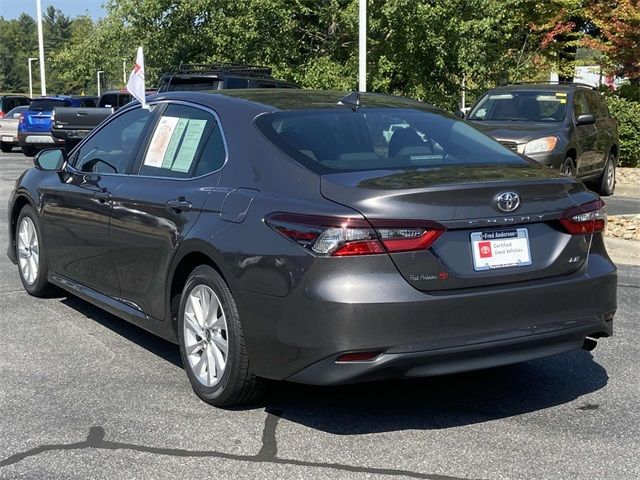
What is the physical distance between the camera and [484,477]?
3600 millimetres

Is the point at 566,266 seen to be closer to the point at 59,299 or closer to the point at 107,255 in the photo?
the point at 107,255

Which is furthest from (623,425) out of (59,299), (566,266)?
(59,299)

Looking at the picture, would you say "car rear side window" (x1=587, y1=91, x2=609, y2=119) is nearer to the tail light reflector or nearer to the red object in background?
the red object in background

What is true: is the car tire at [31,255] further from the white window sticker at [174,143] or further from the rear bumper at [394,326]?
the rear bumper at [394,326]

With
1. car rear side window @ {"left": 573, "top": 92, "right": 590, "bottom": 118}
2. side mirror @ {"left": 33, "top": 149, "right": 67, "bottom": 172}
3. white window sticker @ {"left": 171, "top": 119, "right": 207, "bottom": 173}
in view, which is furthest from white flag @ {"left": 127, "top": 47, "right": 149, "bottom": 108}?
car rear side window @ {"left": 573, "top": 92, "right": 590, "bottom": 118}

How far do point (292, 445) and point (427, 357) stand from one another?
746 millimetres

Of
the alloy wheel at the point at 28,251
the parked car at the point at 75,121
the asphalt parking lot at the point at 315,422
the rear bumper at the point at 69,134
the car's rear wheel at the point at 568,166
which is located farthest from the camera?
the rear bumper at the point at 69,134

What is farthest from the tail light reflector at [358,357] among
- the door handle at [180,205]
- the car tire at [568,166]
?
the car tire at [568,166]

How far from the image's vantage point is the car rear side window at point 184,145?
4695 millimetres

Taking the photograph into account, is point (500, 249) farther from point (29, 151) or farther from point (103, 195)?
point (29, 151)

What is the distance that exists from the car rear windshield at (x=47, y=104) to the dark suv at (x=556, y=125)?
1591 centimetres

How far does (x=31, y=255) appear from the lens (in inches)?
268

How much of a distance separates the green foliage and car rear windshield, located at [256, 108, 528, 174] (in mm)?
13504

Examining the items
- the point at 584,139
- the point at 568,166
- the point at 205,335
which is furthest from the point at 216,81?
the point at 205,335
